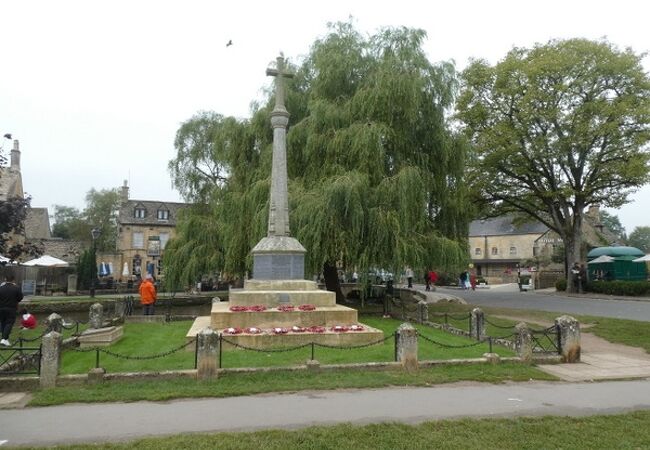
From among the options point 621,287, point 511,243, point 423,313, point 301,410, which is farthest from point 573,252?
point 511,243

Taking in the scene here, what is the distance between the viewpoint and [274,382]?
902 cm

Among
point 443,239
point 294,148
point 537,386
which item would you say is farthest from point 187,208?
point 537,386

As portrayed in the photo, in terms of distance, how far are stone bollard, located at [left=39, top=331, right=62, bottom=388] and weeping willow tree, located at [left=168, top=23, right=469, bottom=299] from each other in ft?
32.9

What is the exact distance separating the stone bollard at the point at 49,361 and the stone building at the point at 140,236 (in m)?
46.8

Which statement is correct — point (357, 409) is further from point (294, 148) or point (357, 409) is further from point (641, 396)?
point (294, 148)

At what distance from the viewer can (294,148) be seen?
21.0 meters

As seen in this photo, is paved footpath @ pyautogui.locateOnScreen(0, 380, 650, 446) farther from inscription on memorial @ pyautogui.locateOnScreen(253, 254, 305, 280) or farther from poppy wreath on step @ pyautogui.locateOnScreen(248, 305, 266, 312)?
inscription on memorial @ pyautogui.locateOnScreen(253, 254, 305, 280)

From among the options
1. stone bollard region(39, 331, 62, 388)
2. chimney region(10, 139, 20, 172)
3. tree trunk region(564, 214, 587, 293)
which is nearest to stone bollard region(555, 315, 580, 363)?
stone bollard region(39, 331, 62, 388)

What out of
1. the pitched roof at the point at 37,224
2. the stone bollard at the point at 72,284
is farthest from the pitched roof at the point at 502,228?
the pitched roof at the point at 37,224

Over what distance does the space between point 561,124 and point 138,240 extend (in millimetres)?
44903

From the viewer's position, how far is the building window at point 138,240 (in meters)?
56.9

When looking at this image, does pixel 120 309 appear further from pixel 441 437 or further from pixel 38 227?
pixel 38 227

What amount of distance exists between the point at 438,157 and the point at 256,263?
31.6ft

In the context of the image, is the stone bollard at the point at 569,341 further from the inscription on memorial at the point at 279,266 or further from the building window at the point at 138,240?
the building window at the point at 138,240
